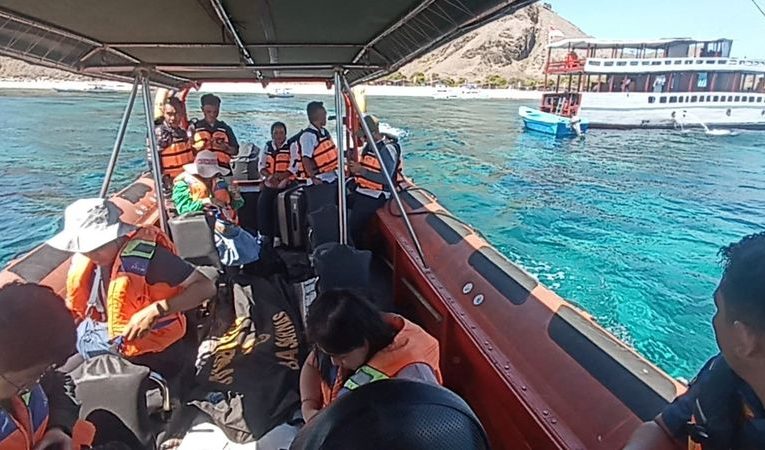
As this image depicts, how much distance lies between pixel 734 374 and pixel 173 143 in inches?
152

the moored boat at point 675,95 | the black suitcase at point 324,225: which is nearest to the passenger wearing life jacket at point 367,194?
the black suitcase at point 324,225

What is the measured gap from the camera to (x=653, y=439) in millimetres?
1041

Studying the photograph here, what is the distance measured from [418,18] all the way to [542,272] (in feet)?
14.7

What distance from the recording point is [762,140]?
62.0 ft

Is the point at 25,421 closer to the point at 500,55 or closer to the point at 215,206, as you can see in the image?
the point at 215,206

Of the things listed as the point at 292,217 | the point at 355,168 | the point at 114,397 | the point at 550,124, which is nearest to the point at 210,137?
the point at 292,217

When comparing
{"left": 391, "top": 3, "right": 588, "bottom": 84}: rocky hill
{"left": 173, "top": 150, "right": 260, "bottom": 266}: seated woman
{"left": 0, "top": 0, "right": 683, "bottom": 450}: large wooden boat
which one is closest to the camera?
{"left": 0, "top": 0, "right": 683, "bottom": 450}: large wooden boat

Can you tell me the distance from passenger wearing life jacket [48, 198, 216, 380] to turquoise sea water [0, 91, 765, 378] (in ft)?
11.6

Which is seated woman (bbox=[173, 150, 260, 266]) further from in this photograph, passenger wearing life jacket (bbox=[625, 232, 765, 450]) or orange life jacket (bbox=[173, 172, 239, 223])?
passenger wearing life jacket (bbox=[625, 232, 765, 450])

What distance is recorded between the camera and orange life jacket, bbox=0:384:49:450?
0.96m

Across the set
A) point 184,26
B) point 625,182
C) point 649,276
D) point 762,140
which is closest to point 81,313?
point 184,26

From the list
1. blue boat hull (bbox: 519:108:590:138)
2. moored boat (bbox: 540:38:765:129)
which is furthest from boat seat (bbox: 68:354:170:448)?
moored boat (bbox: 540:38:765:129)

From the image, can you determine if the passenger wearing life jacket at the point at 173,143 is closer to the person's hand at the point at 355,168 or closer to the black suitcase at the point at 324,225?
the person's hand at the point at 355,168

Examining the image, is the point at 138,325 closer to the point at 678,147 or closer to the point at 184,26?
the point at 184,26
